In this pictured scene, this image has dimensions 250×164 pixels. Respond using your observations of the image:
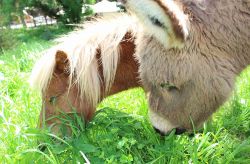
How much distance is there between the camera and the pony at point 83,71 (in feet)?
10.1

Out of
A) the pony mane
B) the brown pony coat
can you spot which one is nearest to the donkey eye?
the pony mane

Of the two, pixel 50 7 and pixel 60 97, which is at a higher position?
pixel 50 7

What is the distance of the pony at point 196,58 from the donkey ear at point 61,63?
2.41 feet

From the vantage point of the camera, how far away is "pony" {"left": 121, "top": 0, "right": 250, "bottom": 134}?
2.50 meters

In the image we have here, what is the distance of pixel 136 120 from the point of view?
3.43 metres

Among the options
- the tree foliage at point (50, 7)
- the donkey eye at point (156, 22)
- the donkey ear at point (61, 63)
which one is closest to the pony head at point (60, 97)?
the donkey ear at point (61, 63)

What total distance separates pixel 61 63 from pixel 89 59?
0.79ft

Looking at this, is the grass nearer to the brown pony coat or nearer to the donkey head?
the brown pony coat

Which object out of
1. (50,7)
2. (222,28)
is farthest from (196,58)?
(50,7)

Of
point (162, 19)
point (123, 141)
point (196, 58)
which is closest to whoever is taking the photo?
point (162, 19)

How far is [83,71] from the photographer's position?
10.1 feet

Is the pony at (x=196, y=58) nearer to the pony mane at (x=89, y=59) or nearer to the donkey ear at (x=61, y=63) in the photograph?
the pony mane at (x=89, y=59)

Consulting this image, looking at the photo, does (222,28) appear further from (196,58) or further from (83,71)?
(83,71)

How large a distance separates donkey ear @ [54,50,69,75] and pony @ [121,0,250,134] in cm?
74
